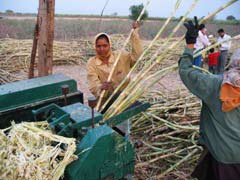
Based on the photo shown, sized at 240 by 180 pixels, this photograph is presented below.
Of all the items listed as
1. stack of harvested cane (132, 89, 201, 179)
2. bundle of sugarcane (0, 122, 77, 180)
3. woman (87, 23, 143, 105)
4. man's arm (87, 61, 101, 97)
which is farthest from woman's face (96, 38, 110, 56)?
bundle of sugarcane (0, 122, 77, 180)

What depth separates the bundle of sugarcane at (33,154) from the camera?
1255 mm

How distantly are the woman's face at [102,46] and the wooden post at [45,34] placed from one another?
0.80m

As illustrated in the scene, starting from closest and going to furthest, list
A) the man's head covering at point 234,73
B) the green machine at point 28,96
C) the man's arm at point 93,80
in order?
the man's head covering at point 234,73 → the green machine at point 28,96 → the man's arm at point 93,80

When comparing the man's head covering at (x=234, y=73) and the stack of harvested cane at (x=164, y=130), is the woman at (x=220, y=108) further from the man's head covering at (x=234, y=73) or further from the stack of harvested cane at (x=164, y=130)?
the stack of harvested cane at (x=164, y=130)

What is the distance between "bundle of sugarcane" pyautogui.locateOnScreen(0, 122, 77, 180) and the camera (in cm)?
125

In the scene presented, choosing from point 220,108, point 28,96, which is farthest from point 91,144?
point 220,108

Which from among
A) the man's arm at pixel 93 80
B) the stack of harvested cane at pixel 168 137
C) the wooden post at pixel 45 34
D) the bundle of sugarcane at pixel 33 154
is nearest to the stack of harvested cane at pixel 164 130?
the stack of harvested cane at pixel 168 137

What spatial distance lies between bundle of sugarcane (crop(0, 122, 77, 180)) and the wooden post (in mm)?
2014

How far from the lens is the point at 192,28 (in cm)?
194

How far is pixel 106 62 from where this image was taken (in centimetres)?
301

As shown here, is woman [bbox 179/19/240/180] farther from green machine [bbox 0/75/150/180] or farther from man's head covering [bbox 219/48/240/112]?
green machine [bbox 0/75/150/180]

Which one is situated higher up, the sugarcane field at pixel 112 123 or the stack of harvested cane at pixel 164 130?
the sugarcane field at pixel 112 123

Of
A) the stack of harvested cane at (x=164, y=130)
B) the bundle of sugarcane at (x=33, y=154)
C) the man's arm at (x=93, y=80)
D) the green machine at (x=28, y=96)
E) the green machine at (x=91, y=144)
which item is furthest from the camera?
the man's arm at (x=93, y=80)

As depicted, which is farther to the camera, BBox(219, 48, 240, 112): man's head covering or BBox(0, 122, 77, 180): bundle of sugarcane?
BBox(219, 48, 240, 112): man's head covering
